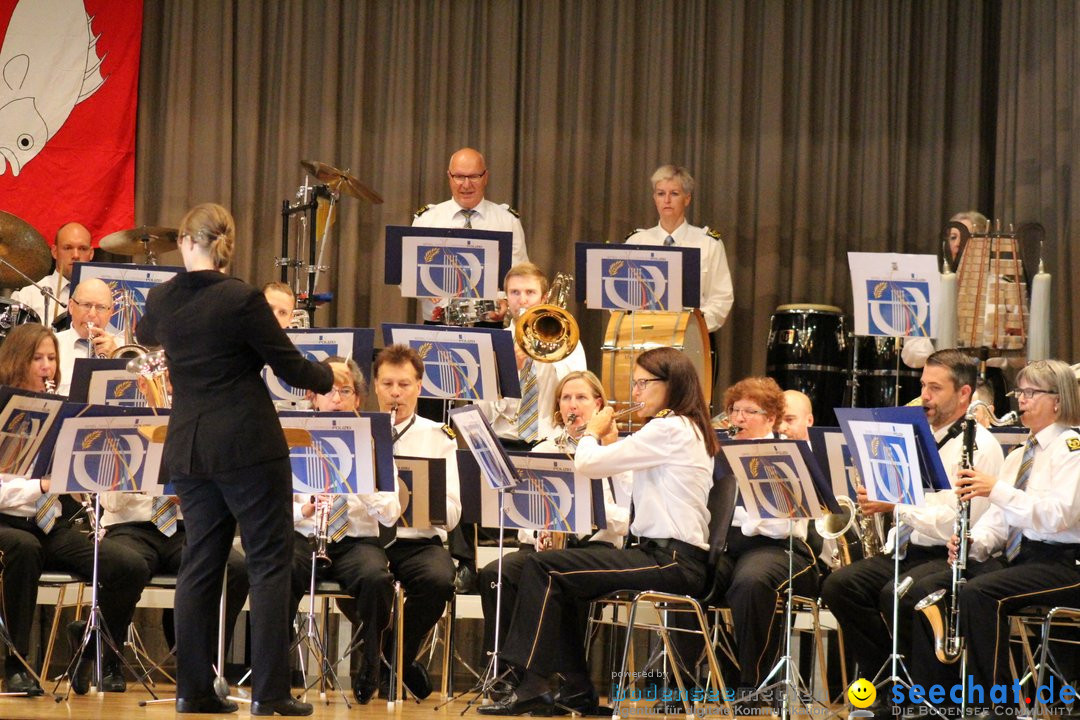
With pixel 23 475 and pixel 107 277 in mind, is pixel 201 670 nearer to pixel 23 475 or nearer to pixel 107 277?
pixel 23 475

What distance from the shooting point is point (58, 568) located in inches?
247

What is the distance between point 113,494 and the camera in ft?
21.6

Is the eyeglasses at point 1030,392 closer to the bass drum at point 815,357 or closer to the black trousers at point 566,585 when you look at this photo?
the black trousers at point 566,585

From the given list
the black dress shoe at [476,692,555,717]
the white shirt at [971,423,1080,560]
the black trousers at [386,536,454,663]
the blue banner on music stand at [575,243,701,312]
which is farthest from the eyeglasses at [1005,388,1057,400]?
the black trousers at [386,536,454,663]

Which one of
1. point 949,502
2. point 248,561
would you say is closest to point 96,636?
point 248,561

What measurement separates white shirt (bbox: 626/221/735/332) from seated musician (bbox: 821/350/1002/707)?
2818 millimetres

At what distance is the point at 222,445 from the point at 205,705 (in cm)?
99

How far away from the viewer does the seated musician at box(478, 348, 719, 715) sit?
19.4 ft

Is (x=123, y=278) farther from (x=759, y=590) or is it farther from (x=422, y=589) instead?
(x=759, y=590)

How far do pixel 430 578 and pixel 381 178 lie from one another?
424cm

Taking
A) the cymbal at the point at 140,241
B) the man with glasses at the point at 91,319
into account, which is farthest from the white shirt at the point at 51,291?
the man with glasses at the point at 91,319

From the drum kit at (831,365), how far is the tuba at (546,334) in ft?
6.63

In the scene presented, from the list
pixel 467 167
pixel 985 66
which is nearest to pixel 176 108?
pixel 467 167

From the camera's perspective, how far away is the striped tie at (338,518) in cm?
646
